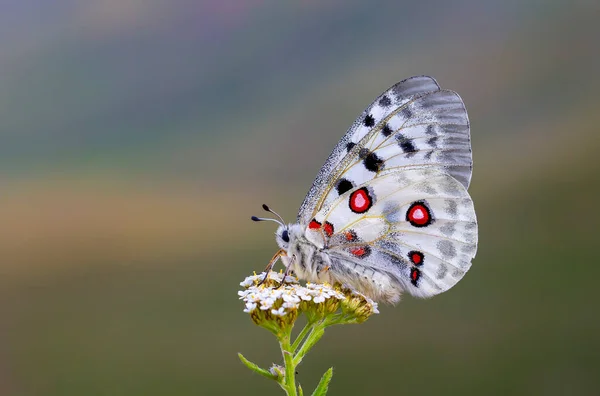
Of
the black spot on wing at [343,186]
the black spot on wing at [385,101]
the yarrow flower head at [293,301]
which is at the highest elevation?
the black spot on wing at [385,101]

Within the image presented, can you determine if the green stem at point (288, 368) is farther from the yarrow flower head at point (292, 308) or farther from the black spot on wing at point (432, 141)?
the black spot on wing at point (432, 141)

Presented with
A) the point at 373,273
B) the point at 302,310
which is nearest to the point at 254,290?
the point at 302,310

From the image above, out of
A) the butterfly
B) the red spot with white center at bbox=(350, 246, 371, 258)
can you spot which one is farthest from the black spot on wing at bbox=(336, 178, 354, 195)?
the red spot with white center at bbox=(350, 246, 371, 258)

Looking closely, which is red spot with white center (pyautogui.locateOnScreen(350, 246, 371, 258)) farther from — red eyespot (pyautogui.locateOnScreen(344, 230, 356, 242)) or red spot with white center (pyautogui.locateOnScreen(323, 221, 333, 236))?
red spot with white center (pyautogui.locateOnScreen(323, 221, 333, 236))

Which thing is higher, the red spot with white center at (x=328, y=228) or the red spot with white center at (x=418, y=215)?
the red spot with white center at (x=418, y=215)

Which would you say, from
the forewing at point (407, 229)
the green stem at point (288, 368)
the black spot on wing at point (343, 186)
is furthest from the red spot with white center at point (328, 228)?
the green stem at point (288, 368)

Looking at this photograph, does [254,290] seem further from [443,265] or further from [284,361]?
[443,265]

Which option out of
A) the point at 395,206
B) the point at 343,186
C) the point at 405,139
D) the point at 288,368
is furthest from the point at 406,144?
the point at 288,368
